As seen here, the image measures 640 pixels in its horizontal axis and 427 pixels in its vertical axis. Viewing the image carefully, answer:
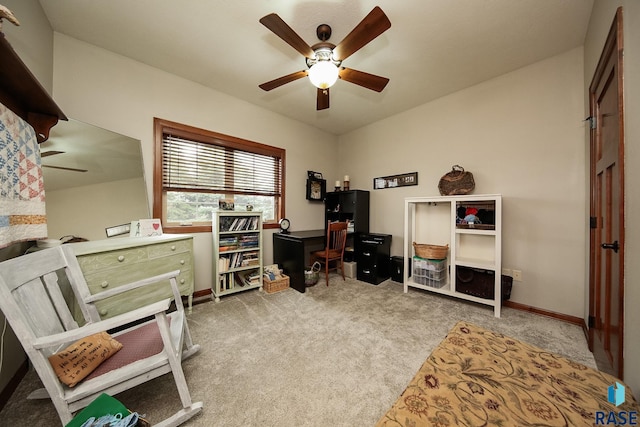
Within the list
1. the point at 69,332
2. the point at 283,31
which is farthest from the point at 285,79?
the point at 69,332

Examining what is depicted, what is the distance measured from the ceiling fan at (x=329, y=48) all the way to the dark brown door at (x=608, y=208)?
51.3 inches

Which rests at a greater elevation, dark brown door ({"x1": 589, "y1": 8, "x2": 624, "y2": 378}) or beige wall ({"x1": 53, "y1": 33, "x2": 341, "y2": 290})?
beige wall ({"x1": 53, "y1": 33, "x2": 341, "y2": 290})

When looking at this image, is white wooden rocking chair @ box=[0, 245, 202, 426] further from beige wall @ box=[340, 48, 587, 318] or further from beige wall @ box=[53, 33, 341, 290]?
beige wall @ box=[340, 48, 587, 318]

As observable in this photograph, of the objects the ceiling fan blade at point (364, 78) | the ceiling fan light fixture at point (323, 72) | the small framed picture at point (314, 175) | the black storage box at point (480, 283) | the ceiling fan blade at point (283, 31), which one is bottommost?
the black storage box at point (480, 283)

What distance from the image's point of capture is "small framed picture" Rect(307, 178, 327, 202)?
3.78 metres

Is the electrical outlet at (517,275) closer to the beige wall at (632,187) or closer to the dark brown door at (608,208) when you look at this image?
the dark brown door at (608,208)

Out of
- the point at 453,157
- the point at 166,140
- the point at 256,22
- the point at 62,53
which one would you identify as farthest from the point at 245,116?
the point at 453,157

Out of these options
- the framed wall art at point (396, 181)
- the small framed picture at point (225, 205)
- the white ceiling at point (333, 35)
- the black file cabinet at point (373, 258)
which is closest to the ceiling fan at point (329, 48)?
the white ceiling at point (333, 35)

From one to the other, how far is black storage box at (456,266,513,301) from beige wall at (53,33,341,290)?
2.46 meters

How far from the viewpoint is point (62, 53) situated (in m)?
1.94

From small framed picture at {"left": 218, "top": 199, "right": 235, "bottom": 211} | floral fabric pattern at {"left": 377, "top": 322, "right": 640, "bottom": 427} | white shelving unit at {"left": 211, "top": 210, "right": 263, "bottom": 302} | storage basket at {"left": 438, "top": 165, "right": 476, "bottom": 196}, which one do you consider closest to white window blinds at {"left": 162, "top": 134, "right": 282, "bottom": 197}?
small framed picture at {"left": 218, "top": 199, "right": 235, "bottom": 211}

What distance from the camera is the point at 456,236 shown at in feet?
8.43

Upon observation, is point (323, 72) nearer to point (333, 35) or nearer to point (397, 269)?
point (333, 35)

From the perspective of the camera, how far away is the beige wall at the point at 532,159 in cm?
210
